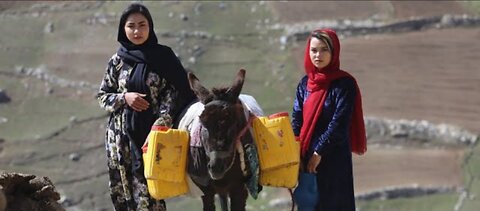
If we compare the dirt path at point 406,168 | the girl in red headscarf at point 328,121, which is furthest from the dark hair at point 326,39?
the dirt path at point 406,168

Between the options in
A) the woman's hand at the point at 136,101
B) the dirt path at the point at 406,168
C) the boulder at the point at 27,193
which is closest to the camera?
the boulder at the point at 27,193

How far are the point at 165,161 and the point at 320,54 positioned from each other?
2.92 ft

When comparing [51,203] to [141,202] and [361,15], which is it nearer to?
[141,202]

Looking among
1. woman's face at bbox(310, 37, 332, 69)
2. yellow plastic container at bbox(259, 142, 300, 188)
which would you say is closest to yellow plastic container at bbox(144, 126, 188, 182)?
yellow plastic container at bbox(259, 142, 300, 188)

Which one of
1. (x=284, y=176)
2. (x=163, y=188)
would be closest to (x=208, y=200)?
(x=163, y=188)

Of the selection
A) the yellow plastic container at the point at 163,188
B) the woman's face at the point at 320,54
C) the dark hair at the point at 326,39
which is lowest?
the yellow plastic container at the point at 163,188

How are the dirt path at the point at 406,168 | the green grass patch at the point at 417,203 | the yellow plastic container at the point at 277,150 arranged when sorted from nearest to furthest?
the yellow plastic container at the point at 277,150
the green grass patch at the point at 417,203
the dirt path at the point at 406,168

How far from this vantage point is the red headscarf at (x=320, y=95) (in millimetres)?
4809

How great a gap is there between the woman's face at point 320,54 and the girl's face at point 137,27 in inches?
33.2

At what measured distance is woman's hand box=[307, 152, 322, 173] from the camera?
4824 millimetres

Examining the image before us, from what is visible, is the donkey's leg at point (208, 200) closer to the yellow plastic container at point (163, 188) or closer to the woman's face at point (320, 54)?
the yellow plastic container at point (163, 188)

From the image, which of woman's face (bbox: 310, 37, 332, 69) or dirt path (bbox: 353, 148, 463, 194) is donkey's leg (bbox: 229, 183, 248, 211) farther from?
dirt path (bbox: 353, 148, 463, 194)

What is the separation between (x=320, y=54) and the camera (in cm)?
481

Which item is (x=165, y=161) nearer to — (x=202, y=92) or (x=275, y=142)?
(x=202, y=92)
